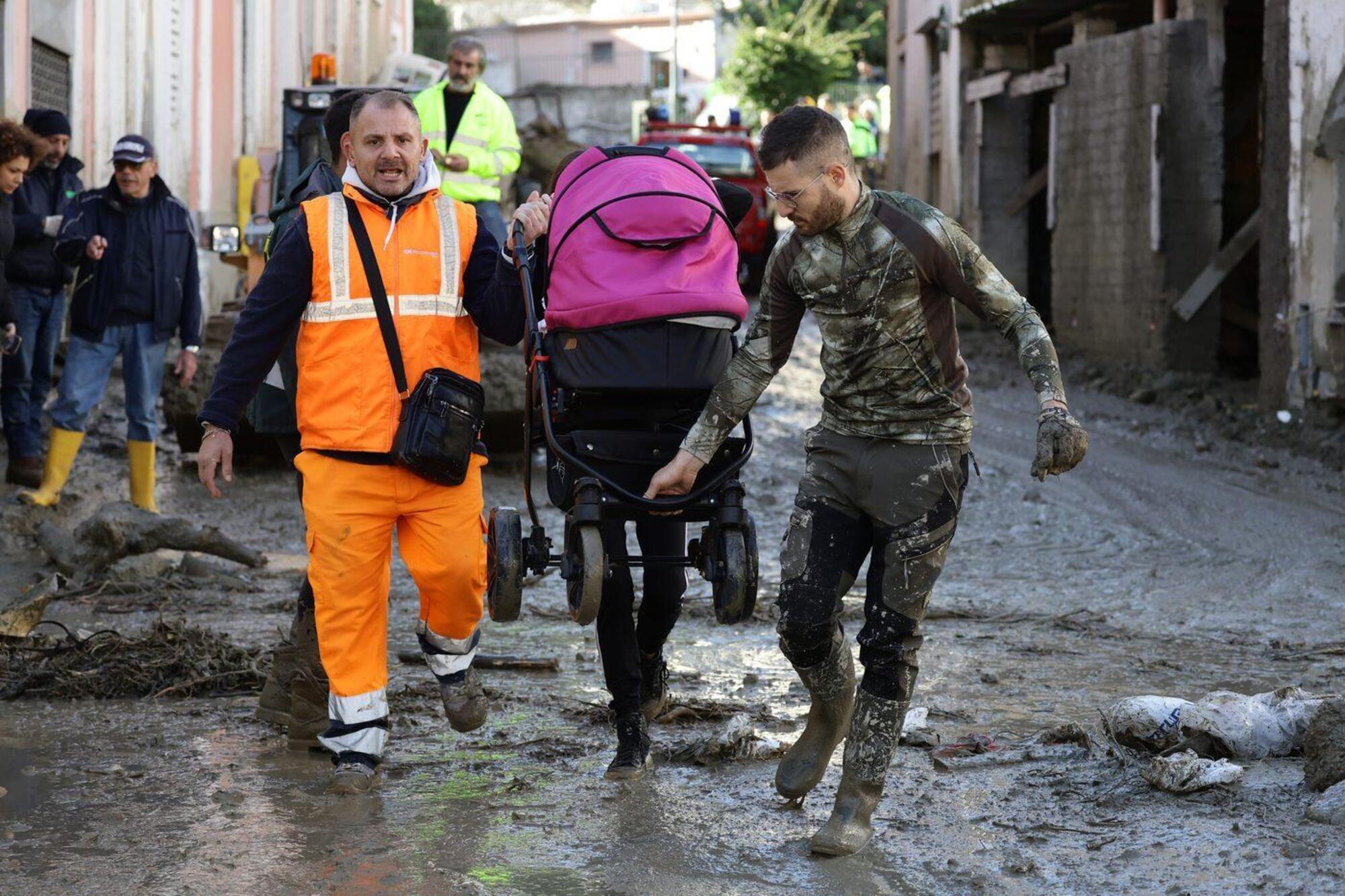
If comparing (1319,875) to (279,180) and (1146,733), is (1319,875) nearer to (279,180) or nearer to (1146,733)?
(1146,733)

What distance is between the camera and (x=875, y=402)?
459 cm

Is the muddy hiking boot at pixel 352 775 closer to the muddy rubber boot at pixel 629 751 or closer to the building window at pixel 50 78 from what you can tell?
the muddy rubber boot at pixel 629 751

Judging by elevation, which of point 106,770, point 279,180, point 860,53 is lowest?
point 106,770

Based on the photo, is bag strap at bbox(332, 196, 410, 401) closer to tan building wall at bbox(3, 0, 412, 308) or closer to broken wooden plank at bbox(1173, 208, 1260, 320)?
tan building wall at bbox(3, 0, 412, 308)

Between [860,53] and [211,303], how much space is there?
91.5 feet

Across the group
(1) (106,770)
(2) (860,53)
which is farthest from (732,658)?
→ (2) (860,53)

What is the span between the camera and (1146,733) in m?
5.20

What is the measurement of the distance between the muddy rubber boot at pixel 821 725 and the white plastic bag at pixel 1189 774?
2.90ft

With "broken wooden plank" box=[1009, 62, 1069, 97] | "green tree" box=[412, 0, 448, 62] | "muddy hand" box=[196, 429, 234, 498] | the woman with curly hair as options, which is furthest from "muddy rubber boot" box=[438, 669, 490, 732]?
"green tree" box=[412, 0, 448, 62]

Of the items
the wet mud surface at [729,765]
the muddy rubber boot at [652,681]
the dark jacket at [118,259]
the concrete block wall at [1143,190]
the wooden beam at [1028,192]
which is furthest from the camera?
the wooden beam at [1028,192]

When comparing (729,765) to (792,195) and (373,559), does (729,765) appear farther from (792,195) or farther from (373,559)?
(792,195)

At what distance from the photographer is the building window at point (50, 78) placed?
13.1 meters

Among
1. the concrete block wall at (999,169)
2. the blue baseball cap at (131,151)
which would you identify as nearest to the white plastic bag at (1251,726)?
the blue baseball cap at (131,151)

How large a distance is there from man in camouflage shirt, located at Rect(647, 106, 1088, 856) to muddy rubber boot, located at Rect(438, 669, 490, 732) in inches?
42.8
